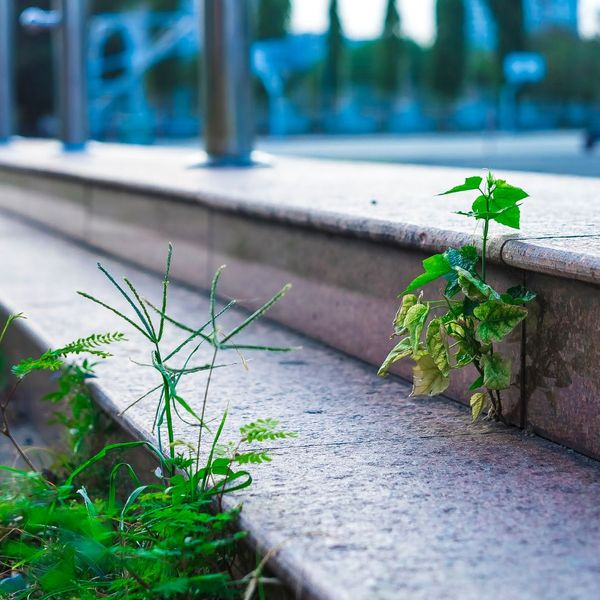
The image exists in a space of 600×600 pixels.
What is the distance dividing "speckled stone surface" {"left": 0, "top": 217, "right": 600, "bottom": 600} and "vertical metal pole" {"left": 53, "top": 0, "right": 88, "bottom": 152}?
5.08 meters

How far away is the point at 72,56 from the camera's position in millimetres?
7184

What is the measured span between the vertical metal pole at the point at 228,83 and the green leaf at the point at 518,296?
3.12m

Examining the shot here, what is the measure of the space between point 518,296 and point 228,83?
10.3 ft

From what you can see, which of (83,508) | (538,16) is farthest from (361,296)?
(538,16)

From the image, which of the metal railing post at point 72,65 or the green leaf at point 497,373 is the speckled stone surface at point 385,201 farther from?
the metal railing post at point 72,65

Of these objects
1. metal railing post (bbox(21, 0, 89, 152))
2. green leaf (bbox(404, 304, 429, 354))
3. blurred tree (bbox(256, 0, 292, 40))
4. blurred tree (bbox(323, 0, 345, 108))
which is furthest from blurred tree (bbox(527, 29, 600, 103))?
green leaf (bbox(404, 304, 429, 354))

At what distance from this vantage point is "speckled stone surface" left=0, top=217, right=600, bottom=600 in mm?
1235

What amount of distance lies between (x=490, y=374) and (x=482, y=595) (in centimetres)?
60

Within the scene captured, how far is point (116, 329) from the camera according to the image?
274 cm

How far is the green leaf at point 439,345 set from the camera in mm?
1760

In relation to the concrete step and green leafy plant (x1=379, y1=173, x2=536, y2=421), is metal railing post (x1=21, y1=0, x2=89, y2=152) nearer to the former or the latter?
the concrete step

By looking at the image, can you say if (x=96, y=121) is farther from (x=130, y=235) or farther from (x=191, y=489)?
(x=191, y=489)

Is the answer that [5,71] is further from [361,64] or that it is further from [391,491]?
[361,64]

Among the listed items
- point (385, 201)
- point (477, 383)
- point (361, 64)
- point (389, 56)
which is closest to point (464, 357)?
point (477, 383)
